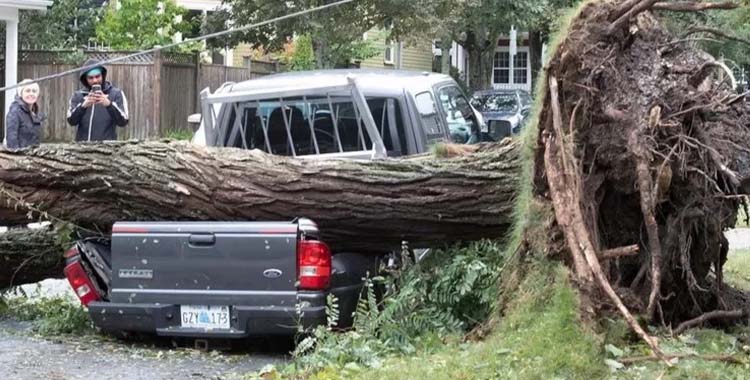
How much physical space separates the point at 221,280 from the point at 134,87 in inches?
693

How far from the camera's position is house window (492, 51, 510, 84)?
45.4 meters

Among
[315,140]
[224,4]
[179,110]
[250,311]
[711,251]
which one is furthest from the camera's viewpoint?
[224,4]

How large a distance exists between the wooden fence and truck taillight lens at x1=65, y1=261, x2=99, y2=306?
53.3 feet

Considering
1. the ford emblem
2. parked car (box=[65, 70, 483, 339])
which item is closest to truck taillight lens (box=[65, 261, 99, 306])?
parked car (box=[65, 70, 483, 339])

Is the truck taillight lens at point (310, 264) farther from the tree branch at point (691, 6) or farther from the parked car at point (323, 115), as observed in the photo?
the tree branch at point (691, 6)

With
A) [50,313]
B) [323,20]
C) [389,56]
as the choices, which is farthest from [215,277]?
[389,56]

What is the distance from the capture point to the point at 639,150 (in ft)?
19.4

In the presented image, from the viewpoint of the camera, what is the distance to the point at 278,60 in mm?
30094

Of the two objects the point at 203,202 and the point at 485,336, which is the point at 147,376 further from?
the point at 485,336

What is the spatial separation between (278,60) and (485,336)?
24.0 meters

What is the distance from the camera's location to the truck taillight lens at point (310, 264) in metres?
7.24

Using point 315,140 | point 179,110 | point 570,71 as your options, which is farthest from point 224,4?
point 570,71

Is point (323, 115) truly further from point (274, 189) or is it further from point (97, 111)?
point (97, 111)

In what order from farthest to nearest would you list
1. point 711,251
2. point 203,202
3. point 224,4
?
point 224,4
point 203,202
point 711,251
